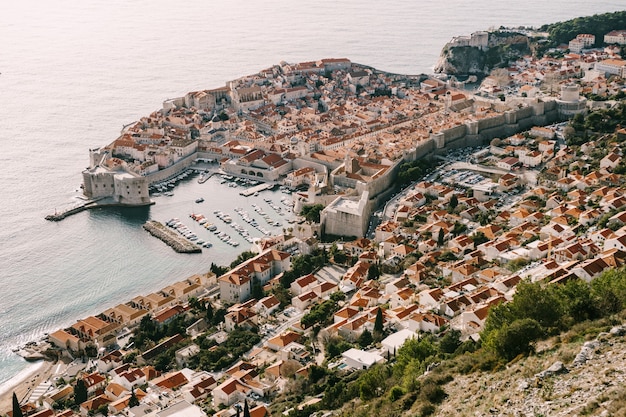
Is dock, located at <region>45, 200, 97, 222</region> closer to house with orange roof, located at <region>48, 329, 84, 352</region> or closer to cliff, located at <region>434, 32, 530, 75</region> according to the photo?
house with orange roof, located at <region>48, 329, 84, 352</region>

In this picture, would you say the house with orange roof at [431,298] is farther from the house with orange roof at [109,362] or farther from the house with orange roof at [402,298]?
the house with orange roof at [109,362]

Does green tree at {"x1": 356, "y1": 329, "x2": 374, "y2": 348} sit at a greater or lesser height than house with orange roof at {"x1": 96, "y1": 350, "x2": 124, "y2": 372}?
greater

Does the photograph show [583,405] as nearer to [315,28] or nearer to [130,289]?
[130,289]

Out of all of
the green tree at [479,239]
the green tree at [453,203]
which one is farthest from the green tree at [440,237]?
the green tree at [453,203]

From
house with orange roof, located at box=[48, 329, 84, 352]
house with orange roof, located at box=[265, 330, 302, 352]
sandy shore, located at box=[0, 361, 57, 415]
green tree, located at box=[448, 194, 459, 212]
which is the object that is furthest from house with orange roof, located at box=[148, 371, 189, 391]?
green tree, located at box=[448, 194, 459, 212]

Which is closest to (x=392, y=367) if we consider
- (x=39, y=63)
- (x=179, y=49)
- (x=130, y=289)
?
(x=130, y=289)

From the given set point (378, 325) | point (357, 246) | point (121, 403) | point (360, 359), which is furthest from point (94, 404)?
point (357, 246)
